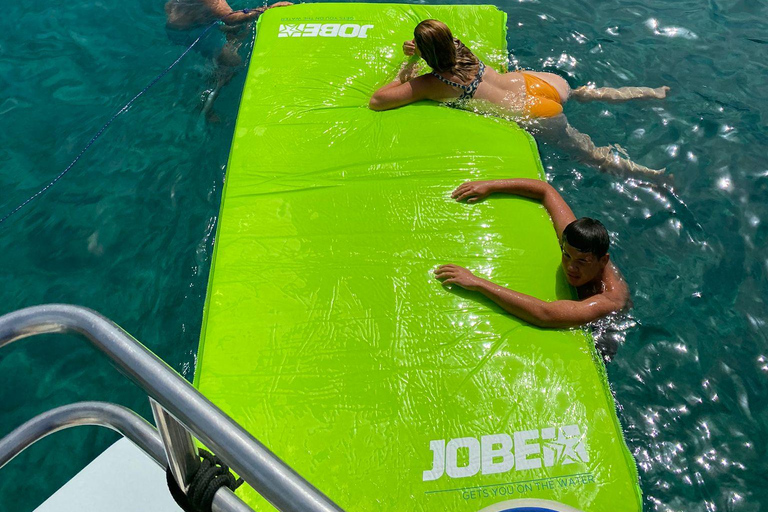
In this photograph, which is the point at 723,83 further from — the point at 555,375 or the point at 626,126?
the point at 555,375

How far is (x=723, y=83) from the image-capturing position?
4.69m

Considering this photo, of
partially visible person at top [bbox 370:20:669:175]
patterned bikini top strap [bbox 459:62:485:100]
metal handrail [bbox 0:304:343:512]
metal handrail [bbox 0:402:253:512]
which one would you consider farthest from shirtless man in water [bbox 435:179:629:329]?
metal handrail [bbox 0:304:343:512]

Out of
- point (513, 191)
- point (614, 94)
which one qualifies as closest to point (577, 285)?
point (513, 191)

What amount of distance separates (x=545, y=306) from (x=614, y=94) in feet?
7.35

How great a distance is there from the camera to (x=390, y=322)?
3.00 metres

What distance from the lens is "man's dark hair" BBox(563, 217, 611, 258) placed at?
292 cm

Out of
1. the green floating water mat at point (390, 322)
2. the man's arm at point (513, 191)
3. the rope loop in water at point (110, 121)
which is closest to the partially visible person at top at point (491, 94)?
the green floating water mat at point (390, 322)

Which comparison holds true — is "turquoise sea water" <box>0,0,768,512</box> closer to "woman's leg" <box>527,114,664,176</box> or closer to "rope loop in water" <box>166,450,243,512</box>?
"woman's leg" <box>527,114,664,176</box>

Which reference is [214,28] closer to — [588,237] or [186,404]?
[588,237]

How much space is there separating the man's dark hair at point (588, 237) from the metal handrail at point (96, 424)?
2116mm

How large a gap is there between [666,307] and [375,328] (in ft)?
5.40

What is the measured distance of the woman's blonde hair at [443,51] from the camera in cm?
374

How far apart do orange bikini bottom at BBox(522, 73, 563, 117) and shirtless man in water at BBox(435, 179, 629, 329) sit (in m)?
1.25

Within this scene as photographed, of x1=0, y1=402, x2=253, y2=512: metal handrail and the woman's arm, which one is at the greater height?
x1=0, y1=402, x2=253, y2=512: metal handrail
